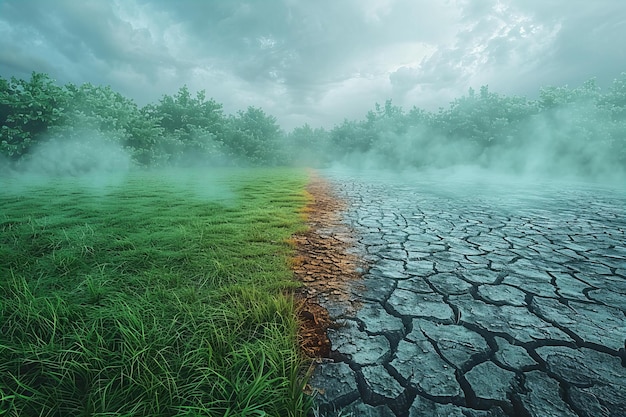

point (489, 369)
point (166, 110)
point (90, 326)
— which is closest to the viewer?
point (489, 369)

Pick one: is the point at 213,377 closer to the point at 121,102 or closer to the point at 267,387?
the point at 267,387

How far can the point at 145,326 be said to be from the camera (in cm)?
153

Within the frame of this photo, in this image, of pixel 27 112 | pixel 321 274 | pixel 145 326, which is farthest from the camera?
pixel 27 112

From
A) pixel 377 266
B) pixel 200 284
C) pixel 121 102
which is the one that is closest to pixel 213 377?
pixel 200 284

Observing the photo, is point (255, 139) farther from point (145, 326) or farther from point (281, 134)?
point (145, 326)

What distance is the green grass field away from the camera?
115cm

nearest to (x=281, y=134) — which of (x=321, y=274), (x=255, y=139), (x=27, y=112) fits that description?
(x=255, y=139)

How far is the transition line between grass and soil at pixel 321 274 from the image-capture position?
66.7 inches

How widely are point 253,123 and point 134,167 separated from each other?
41.7ft

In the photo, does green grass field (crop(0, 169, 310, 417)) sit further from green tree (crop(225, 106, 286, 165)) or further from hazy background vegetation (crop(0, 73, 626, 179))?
green tree (crop(225, 106, 286, 165))

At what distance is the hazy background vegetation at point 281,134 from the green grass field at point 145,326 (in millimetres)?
10741

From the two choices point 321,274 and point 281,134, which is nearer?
point 321,274

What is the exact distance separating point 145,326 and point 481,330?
74.2 inches

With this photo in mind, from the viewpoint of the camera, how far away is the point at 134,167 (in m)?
14.1
